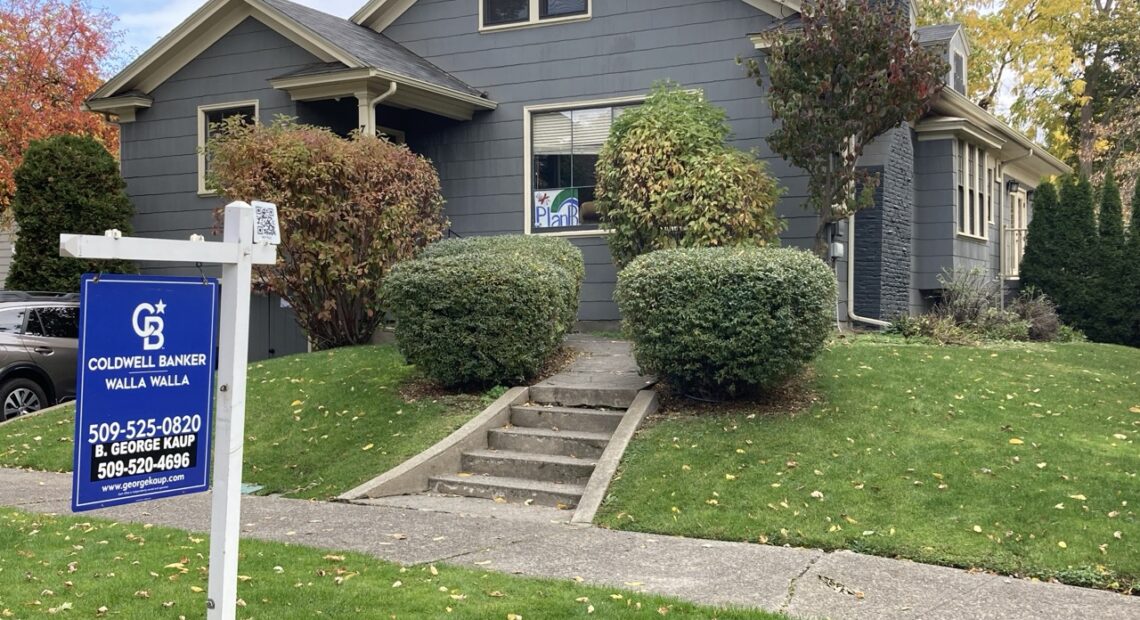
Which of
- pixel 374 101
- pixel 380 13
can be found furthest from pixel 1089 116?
pixel 374 101

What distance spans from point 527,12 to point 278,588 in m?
11.9

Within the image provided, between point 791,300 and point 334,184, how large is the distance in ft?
20.7

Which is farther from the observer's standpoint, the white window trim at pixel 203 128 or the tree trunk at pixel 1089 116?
the tree trunk at pixel 1089 116

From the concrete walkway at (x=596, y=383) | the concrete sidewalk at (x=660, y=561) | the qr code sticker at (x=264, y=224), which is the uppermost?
the qr code sticker at (x=264, y=224)

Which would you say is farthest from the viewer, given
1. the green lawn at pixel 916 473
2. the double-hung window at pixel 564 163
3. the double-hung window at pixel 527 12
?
the double-hung window at pixel 527 12

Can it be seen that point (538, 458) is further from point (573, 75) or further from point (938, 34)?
point (938, 34)

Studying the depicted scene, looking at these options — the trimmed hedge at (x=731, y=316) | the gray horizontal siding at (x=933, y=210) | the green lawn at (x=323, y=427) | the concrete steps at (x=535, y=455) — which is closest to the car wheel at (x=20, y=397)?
the green lawn at (x=323, y=427)

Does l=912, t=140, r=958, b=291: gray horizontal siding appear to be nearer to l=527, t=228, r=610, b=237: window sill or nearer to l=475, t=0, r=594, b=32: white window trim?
l=527, t=228, r=610, b=237: window sill

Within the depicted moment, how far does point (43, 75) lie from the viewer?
22641mm

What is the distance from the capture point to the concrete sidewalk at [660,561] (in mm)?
5480

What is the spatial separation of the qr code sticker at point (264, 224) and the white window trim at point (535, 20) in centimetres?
1192

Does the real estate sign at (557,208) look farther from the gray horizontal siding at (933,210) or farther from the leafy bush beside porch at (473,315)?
the gray horizontal siding at (933,210)

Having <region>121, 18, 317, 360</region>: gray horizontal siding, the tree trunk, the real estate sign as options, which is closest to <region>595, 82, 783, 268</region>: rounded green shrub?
the real estate sign

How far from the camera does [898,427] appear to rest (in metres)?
8.70
